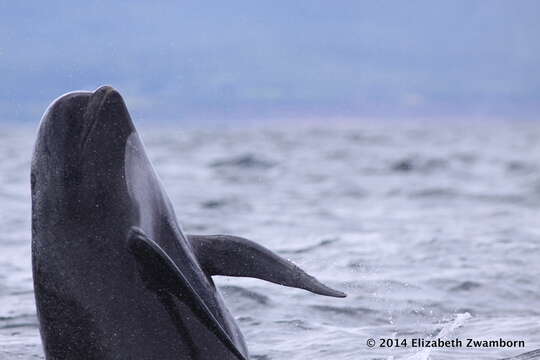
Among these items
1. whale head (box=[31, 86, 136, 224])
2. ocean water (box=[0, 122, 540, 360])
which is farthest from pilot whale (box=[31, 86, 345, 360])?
ocean water (box=[0, 122, 540, 360])

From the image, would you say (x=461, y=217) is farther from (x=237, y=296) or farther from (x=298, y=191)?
(x=237, y=296)

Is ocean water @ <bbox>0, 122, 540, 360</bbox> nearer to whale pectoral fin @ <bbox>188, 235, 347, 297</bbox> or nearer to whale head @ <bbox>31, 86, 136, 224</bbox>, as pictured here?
whale pectoral fin @ <bbox>188, 235, 347, 297</bbox>

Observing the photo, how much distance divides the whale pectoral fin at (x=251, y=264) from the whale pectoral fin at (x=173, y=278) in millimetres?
608

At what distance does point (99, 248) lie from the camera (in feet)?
21.2

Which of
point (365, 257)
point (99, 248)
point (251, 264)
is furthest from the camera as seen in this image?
point (365, 257)

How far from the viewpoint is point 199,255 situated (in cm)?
695

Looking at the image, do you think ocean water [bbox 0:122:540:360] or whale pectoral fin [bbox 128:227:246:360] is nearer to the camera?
whale pectoral fin [bbox 128:227:246:360]

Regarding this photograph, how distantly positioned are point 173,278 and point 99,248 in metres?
0.55

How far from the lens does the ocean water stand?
382 inches

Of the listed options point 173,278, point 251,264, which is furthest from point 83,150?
point 251,264

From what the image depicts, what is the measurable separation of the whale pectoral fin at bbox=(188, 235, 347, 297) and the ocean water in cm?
211

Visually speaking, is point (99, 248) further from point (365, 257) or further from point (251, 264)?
point (365, 257)

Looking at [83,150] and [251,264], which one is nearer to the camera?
[83,150]

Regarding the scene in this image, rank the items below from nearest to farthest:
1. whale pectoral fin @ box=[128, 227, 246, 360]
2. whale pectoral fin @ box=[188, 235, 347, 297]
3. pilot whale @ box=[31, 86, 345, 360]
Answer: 1. whale pectoral fin @ box=[128, 227, 246, 360]
2. pilot whale @ box=[31, 86, 345, 360]
3. whale pectoral fin @ box=[188, 235, 347, 297]
